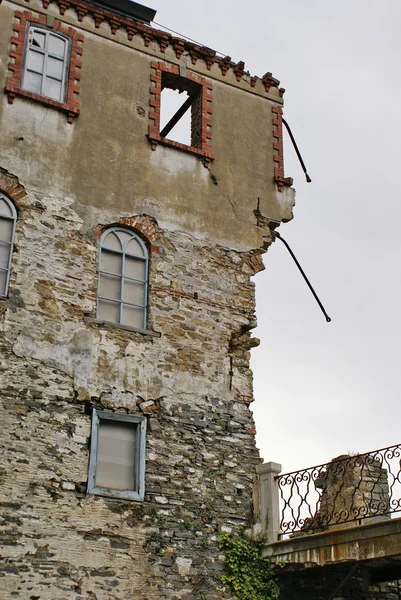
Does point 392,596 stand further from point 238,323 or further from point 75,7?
point 75,7

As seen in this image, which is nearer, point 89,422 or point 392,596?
point 89,422

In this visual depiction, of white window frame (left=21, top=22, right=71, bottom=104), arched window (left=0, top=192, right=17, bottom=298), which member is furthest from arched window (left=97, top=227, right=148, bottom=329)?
white window frame (left=21, top=22, right=71, bottom=104)

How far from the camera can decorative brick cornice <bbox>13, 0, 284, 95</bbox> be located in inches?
556

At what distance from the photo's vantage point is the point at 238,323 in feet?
44.4

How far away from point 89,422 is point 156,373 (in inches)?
55.4

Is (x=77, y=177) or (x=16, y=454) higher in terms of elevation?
(x=77, y=177)

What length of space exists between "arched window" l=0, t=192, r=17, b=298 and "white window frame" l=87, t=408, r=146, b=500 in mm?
2321

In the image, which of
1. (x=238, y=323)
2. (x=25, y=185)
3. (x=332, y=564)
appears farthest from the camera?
(x=238, y=323)

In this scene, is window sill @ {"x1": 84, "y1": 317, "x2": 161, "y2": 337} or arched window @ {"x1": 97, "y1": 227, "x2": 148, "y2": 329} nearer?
window sill @ {"x1": 84, "y1": 317, "x2": 161, "y2": 337}

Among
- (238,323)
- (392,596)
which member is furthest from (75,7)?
(392,596)

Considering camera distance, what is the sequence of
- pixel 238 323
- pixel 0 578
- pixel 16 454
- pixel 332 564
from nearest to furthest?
pixel 0 578 → pixel 16 454 → pixel 332 564 → pixel 238 323

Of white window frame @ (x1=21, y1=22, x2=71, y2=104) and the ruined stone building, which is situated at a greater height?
white window frame @ (x1=21, y1=22, x2=71, y2=104)

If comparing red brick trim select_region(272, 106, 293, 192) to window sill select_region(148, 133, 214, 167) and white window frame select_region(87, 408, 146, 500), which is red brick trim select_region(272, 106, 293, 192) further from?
white window frame select_region(87, 408, 146, 500)

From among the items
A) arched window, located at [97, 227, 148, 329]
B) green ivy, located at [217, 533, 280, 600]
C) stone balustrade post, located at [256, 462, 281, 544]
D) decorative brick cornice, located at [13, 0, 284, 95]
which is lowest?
green ivy, located at [217, 533, 280, 600]
